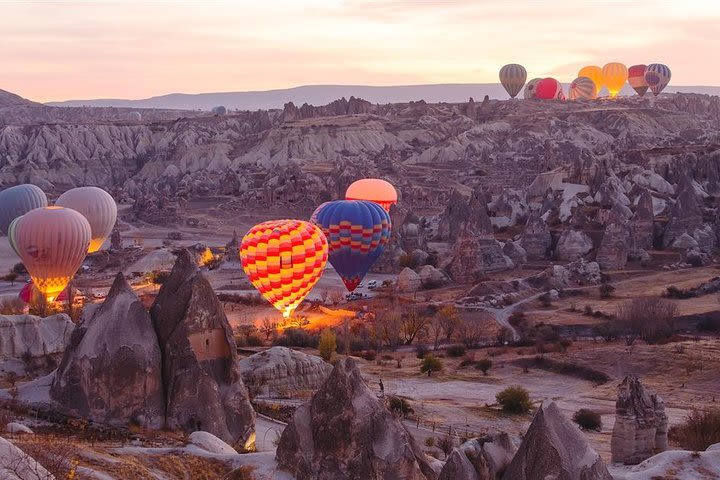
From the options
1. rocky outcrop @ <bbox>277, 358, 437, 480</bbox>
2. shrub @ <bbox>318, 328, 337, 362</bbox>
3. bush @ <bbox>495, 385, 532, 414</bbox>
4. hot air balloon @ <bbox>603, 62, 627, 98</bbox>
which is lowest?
shrub @ <bbox>318, 328, 337, 362</bbox>

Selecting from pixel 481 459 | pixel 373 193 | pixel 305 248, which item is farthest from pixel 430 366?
pixel 373 193

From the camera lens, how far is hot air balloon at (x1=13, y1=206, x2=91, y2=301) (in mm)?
38594

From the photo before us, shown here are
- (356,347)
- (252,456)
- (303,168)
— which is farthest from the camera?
(303,168)

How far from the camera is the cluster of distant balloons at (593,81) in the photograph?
430ft

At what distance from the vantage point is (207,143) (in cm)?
10619

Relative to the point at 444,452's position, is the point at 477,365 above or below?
below

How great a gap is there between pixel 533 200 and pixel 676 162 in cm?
913

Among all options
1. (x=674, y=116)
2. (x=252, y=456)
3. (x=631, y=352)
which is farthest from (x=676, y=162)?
(x=674, y=116)

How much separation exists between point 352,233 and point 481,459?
98.0 feet

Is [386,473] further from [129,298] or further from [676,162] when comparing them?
[676,162]

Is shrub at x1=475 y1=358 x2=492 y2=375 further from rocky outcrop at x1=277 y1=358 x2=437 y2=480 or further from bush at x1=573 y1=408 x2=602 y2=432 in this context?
rocky outcrop at x1=277 y1=358 x2=437 y2=480

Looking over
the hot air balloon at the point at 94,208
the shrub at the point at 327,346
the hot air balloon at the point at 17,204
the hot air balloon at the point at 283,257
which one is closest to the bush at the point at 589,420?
the shrub at the point at 327,346

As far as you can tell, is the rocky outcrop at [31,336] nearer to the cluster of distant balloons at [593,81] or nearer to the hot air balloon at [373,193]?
the hot air balloon at [373,193]

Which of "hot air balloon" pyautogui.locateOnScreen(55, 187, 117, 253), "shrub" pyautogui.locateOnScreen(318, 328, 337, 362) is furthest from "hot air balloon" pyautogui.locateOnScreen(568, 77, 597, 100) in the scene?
"shrub" pyautogui.locateOnScreen(318, 328, 337, 362)
